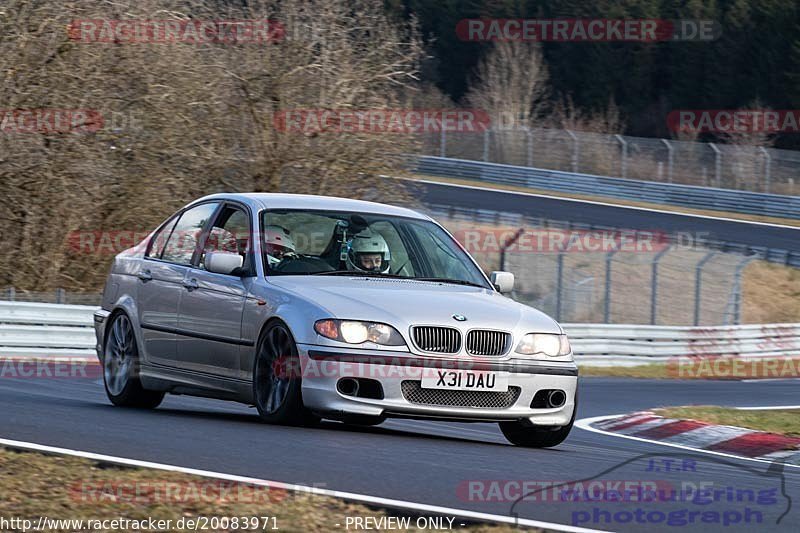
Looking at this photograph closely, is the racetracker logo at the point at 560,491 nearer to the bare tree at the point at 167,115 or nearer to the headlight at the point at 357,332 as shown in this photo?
the headlight at the point at 357,332

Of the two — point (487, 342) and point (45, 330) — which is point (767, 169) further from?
point (487, 342)

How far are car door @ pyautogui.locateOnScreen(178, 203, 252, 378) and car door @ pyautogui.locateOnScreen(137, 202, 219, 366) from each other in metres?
0.12

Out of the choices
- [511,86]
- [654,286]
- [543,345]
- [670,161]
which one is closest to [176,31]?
[654,286]

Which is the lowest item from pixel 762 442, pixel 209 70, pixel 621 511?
pixel 762 442

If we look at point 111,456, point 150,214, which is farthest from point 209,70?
point 111,456

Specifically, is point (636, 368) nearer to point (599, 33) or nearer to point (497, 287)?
point (497, 287)

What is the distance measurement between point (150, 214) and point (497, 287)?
17.3 meters

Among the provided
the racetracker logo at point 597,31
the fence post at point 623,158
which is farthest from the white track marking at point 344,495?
the racetracker logo at point 597,31

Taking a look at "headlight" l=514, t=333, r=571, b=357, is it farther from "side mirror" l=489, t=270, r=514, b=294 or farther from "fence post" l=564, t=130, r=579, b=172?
"fence post" l=564, t=130, r=579, b=172

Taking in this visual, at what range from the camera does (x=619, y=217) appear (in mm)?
40875

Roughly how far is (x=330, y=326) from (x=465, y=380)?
0.88 metres

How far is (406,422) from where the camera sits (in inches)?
429

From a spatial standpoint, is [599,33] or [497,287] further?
[599,33]

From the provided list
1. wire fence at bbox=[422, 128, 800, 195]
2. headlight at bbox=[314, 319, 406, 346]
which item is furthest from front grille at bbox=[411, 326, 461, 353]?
wire fence at bbox=[422, 128, 800, 195]
